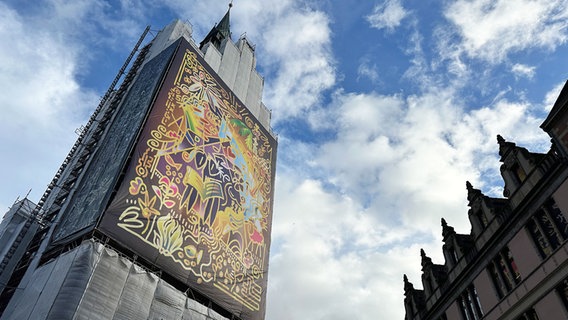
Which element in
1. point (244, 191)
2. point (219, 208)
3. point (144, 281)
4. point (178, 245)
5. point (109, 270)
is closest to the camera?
point (109, 270)

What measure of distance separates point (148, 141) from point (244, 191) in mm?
11587

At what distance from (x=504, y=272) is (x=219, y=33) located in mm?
48373

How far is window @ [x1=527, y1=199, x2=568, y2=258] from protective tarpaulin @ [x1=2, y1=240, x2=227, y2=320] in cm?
2191

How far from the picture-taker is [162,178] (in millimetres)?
31344

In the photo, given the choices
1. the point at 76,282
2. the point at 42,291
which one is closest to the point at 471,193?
the point at 76,282

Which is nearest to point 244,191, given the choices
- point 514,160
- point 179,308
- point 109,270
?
point 179,308

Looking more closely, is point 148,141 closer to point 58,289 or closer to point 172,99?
point 172,99

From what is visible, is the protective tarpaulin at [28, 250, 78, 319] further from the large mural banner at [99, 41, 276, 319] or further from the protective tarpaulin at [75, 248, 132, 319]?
the large mural banner at [99, 41, 276, 319]

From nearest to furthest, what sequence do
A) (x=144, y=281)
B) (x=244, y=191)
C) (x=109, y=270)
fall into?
1. (x=109, y=270)
2. (x=144, y=281)
3. (x=244, y=191)

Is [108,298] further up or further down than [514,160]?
further down

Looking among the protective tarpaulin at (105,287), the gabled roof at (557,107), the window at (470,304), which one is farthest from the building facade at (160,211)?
the gabled roof at (557,107)

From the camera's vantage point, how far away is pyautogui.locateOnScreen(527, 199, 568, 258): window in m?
19.2

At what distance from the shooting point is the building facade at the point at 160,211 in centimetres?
2495

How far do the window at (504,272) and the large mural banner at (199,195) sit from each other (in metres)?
19.4
